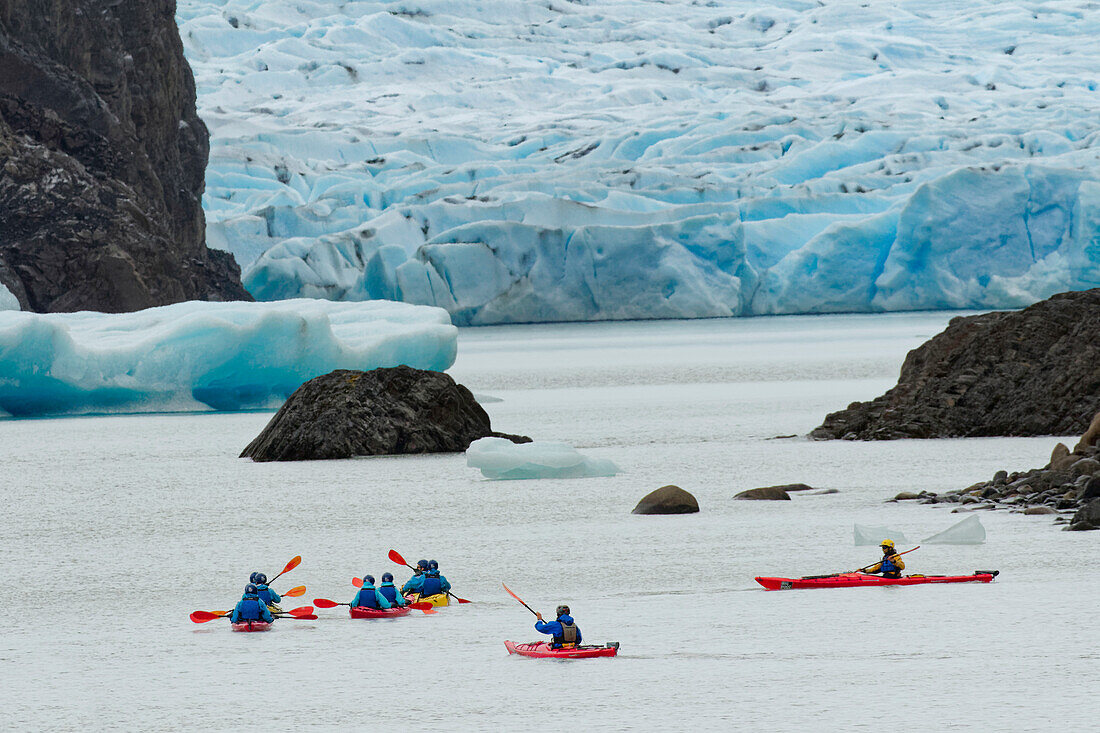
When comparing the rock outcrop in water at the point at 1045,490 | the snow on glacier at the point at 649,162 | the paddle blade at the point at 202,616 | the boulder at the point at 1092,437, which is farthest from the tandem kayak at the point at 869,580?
the snow on glacier at the point at 649,162

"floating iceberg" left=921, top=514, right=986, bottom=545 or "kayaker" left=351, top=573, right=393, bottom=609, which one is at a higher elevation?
"floating iceberg" left=921, top=514, right=986, bottom=545

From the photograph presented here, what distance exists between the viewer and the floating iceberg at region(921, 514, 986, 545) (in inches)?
202

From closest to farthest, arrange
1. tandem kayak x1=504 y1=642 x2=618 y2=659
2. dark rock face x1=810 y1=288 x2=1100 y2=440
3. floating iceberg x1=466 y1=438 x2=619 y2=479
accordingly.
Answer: tandem kayak x1=504 y1=642 x2=618 y2=659
floating iceberg x1=466 y1=438 x2=619 y2=479
dark rock face x1=810 y1=288 x2=1100 y2=440

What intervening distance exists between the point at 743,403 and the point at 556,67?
31.3 metres

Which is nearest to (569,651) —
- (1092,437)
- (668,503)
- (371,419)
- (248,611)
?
(248,611)

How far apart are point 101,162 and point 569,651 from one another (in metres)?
21.9

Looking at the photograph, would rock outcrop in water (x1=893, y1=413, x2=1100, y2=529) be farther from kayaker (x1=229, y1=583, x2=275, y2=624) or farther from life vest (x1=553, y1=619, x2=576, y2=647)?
kayaker (x1=229, y1=583, x2=275, y2=624)

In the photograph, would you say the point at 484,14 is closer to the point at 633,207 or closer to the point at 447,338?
the point at 633,207

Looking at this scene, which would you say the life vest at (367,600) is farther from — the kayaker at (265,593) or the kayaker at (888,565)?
the kayaker at (888,565)

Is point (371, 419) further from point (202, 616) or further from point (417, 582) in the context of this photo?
point (202, 616)

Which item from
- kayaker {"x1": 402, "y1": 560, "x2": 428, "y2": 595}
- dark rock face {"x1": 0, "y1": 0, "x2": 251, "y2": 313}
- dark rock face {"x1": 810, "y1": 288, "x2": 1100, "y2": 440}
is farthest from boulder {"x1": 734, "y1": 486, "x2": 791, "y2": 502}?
dark rock face {"x1": 0, "y1": 0, "x2": 251, "y2": 313}

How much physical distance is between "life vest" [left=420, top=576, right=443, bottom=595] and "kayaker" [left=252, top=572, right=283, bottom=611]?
41 cm

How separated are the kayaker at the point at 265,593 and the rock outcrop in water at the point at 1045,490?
2.98 metres

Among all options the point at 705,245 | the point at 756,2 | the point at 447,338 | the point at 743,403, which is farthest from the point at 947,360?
the point at 756,2
